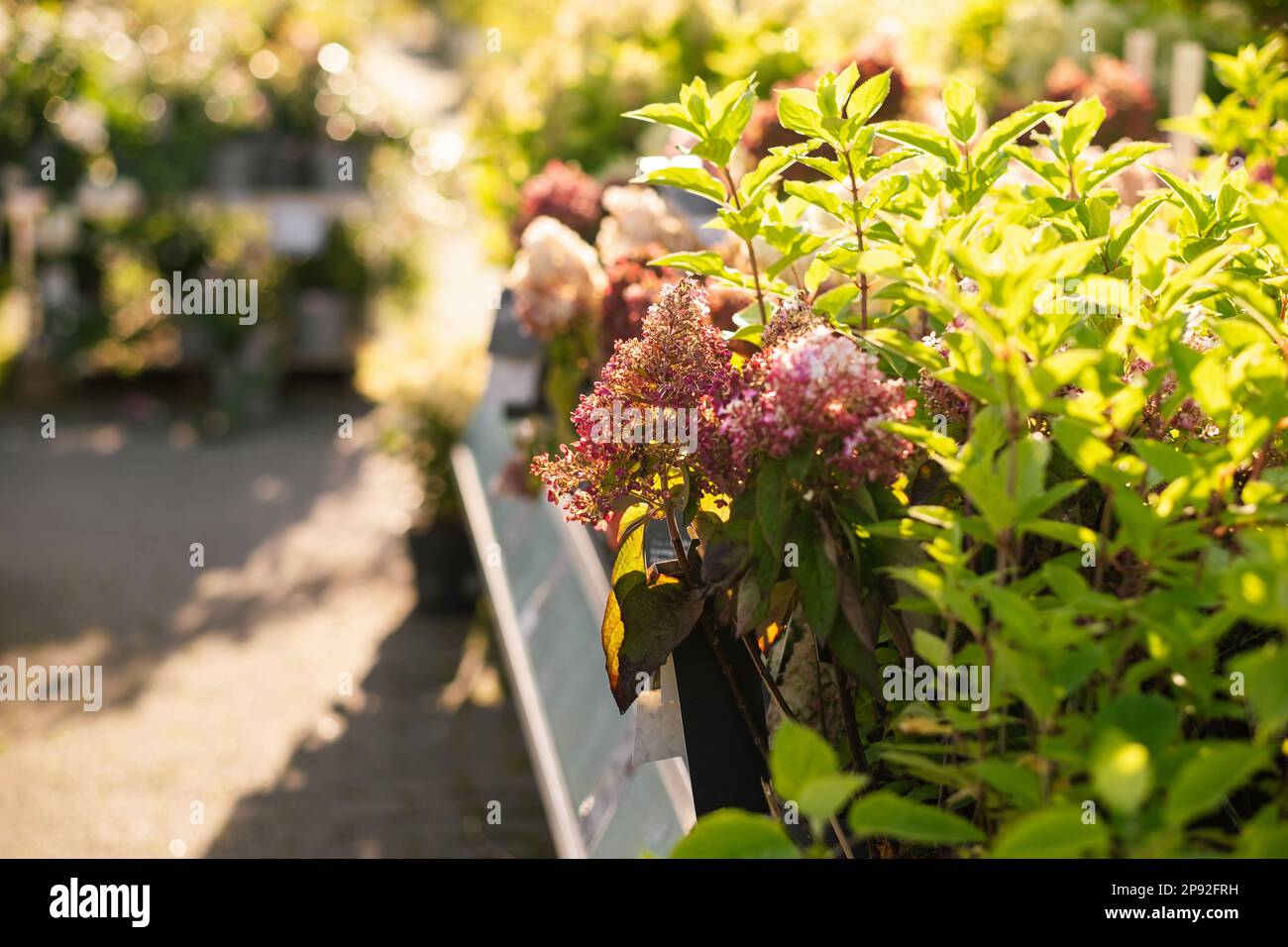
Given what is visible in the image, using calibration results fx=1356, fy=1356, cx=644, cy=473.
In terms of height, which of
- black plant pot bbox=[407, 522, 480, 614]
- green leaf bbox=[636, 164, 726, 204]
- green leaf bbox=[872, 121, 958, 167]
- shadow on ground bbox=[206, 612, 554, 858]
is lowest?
shadow on ground bbox=[206, 612, 554, 858]

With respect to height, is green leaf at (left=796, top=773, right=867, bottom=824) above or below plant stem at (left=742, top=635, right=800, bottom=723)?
above

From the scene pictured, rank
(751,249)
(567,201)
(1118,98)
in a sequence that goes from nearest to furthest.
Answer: (751,249) → (567,201) → (1118,98)

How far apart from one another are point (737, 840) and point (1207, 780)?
247mm

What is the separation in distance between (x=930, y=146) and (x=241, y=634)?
3.67 m

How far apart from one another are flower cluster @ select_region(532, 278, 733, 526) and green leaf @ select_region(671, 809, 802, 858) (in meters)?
0.39

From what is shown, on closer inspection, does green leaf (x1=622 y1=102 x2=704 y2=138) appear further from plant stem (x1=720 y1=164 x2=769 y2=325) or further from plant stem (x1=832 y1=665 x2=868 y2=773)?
plant stem (x1=832 y1=665 x2=868 y2=773)

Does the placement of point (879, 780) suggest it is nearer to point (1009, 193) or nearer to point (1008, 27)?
point (1009, 193)

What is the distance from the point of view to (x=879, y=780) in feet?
3.89

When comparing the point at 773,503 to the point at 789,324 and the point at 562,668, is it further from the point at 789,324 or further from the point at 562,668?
the point at 562,668

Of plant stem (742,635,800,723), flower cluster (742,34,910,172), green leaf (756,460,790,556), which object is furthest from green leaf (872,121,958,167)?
flower cluster (742,34,910,172)

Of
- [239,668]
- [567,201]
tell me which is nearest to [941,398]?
A: [567,201]

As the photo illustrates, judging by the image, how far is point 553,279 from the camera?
2557 millimetres

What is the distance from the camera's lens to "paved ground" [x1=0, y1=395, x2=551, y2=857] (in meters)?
3.39
